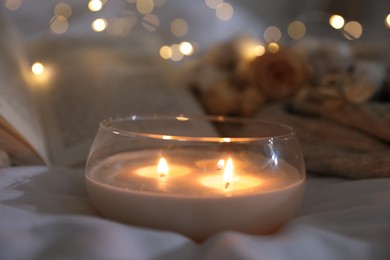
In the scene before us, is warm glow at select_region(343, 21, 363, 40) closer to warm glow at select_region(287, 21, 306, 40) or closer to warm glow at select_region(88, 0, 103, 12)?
warm glow at select_region(287, 21, 306, 40)

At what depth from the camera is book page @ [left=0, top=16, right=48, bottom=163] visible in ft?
1.91

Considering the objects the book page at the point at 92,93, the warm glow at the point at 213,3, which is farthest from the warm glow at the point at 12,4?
the warm glow at the point at 213,3

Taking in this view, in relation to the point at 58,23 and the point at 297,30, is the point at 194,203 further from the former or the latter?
the point at 297,30

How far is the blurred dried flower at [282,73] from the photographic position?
31.1 inches

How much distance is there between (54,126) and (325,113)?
42 cm

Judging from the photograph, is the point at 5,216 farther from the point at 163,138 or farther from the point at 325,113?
the point at 325,113

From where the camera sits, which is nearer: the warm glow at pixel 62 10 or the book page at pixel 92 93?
the book page at pixel 92 93

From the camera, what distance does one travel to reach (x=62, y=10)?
1.23 m

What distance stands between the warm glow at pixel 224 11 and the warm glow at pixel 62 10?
42cm

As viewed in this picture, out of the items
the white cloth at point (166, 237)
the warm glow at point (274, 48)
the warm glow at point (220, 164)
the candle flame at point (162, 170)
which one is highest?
the warm glow at point (274, 48)

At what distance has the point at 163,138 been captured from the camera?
0.42 meters

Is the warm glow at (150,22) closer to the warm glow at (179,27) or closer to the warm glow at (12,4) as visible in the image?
the warm glow at (179,27)

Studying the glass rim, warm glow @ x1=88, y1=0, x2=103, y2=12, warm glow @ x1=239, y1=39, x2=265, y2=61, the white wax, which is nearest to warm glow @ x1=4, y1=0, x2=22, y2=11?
warm glow @ x1=88, y1=0, x2=103, y2=12

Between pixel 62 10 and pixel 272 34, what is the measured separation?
619 millimetres
